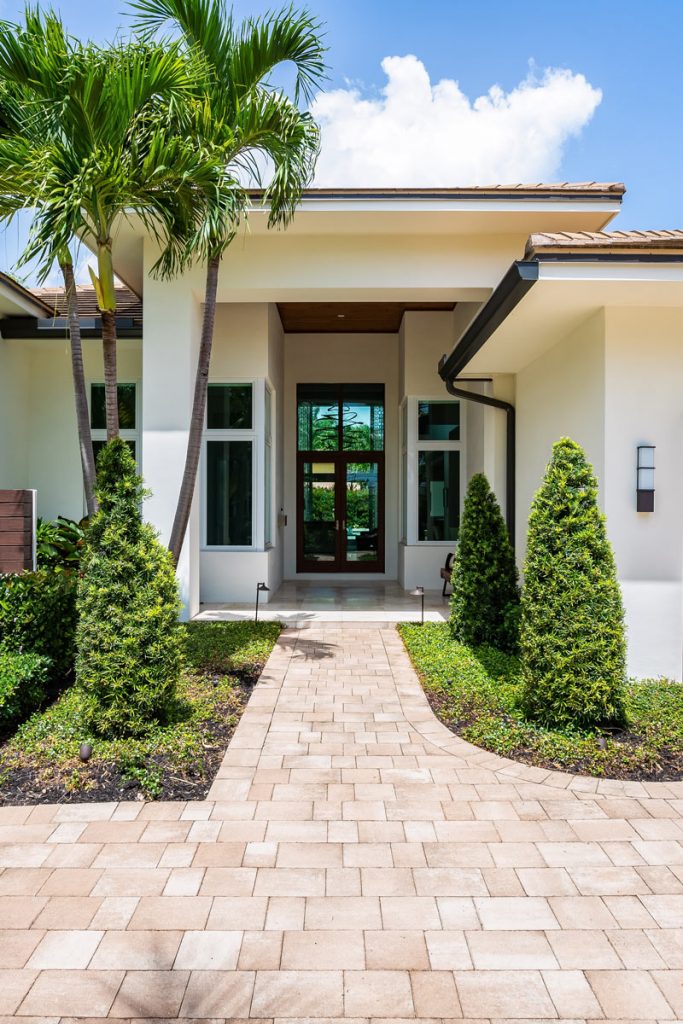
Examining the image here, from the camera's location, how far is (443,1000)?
2.11m

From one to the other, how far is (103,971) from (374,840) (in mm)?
1312

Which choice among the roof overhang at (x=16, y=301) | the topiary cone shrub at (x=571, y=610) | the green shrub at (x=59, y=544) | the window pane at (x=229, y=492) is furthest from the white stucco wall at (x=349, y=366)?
the topiary cone shrub at (x=571, y=610)

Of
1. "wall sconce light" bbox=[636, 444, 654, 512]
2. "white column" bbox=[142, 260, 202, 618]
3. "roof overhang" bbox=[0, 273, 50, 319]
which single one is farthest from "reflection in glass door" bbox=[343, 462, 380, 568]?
"wall sconce light" bbox=[636, 444, 654, 512]

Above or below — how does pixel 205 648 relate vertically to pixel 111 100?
below

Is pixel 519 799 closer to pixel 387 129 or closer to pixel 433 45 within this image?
pixel 433 45

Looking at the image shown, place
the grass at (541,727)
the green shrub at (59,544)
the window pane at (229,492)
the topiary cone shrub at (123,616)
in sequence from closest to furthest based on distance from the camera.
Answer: the grass at (541,727), the topiary cone shrub at (123,616), the green shrub at (59,544), the window pane at (229,492)

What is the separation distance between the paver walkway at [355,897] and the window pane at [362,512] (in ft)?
30.9

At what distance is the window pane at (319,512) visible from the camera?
13.6 m

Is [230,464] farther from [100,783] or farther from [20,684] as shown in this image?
[100,783]

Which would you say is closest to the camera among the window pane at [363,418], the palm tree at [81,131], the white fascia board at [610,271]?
the palm tree at [81,131]

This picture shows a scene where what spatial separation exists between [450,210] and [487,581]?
3934mm

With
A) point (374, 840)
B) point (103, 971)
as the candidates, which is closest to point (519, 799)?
point (374, 840)

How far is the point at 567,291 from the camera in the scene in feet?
16.5

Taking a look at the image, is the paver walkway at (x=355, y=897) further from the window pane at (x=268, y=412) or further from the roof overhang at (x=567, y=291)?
the window pane at (x=268, y=412)
